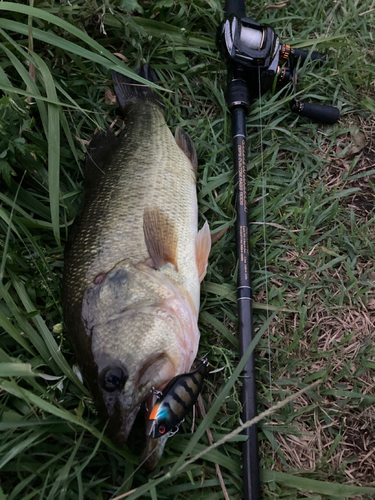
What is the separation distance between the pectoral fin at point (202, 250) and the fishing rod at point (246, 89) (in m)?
0.24

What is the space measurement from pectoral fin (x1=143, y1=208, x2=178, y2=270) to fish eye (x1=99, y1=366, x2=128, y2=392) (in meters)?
0.62

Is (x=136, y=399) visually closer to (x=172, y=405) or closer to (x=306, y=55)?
(x=172, y=405)

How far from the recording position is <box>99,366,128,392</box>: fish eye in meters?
1.88

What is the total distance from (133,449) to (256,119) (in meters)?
2.53

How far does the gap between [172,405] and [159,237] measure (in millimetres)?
952

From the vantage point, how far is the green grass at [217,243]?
2158 mm

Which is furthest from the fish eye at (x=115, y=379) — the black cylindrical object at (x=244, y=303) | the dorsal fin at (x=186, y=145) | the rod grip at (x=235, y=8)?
the rod grip at (x=235, y=8)

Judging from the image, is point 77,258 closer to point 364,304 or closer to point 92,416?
point 92,416

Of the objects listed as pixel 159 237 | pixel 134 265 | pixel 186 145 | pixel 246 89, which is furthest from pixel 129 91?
pixel 134 265

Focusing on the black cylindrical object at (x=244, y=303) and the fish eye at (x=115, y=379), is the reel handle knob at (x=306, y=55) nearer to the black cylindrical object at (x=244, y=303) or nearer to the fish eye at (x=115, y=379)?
the black cylindrical object at (x=244, y=303)

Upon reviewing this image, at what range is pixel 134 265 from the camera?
6.99 feet

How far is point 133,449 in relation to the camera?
2.13 m

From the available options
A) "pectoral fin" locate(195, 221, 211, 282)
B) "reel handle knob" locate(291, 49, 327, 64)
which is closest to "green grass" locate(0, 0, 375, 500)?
→ "reel handle knob" locate(291, 49, 327, 64)

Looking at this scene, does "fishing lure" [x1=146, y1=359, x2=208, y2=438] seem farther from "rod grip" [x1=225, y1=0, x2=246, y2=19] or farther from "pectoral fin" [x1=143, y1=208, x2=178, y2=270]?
"rod grip" [x1=225, y1=0, x2=246, y2=19]
